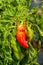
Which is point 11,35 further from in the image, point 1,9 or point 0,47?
point 1,9

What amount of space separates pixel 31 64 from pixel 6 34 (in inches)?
11.4

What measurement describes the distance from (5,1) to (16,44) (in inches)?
9.6

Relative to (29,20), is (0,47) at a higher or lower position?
lower

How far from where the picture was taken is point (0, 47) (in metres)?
1.09

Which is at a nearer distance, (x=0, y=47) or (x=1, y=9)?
(x=0, y=47)

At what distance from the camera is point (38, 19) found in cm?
116

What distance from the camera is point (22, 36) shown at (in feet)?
3.61

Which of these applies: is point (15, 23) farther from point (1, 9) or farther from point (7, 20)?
point (1, 9)

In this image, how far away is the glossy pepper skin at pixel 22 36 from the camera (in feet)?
3.58

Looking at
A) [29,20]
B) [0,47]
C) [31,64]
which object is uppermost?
[29,20]

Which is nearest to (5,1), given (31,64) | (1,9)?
(1,9)

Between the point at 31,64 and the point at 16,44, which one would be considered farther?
the point at 31,64

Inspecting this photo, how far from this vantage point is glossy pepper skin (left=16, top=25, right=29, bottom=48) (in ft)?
3.58

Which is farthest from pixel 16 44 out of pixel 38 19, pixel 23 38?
pixel 38 19
